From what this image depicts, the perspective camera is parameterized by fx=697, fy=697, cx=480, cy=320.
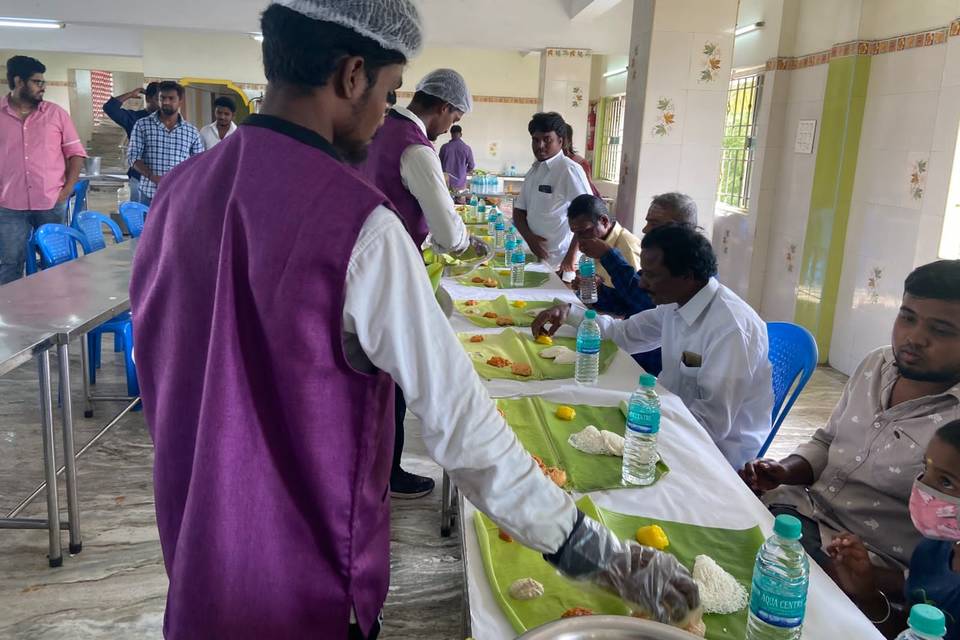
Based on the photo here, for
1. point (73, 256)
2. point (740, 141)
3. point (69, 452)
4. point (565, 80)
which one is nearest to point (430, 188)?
point (69, 452)

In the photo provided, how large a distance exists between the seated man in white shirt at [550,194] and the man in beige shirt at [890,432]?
8.84 feet

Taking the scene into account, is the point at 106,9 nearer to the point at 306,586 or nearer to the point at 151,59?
the point at 151,59

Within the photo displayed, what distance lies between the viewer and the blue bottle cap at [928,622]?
0.84m

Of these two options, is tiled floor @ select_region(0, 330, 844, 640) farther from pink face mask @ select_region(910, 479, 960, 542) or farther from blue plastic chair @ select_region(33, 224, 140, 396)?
pink face mask @ select_region(910, 479, 960, 542)

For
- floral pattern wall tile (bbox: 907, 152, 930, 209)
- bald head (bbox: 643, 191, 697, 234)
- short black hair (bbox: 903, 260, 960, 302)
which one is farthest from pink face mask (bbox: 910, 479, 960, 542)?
floral pattern wall tile (bbox: 907, 152, 930, 209)

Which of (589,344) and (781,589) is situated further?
(589,344)

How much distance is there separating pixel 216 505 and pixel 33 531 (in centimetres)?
220

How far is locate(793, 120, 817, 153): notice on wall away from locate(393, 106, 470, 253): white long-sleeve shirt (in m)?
3.23

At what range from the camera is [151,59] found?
9695 mm

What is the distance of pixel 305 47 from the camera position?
88cm

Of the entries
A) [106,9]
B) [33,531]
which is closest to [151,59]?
[106,9]

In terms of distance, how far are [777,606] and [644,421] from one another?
22.7 inches

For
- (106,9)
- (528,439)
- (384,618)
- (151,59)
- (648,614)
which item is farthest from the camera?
(151,59)

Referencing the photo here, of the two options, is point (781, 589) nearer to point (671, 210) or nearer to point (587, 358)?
point (587, 358)
